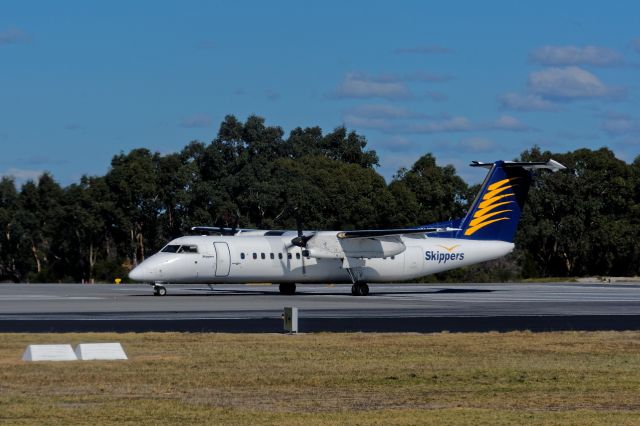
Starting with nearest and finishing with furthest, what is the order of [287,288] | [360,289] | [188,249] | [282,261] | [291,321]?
[291,321] → [188,249] → [282,261] → [360,289] → [287,288]

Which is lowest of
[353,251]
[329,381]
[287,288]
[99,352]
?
[329,381]

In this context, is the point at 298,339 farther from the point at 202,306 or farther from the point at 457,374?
the point at 202,306

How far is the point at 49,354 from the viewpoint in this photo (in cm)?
2067

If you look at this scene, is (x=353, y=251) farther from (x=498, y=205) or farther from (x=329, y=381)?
(x=329, y=381)

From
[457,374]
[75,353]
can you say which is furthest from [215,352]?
[457,374]

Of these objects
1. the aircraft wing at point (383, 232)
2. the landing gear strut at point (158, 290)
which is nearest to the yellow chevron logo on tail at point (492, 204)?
the aircraft wing at point (383, 232)

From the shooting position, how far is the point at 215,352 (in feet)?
74.2

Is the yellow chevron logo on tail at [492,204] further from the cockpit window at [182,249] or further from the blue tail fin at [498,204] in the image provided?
the cockpit window at [182,249]

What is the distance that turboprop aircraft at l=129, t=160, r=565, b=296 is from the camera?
160 feet

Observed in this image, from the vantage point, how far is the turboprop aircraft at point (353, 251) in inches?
1923

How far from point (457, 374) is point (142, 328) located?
11.3 meters

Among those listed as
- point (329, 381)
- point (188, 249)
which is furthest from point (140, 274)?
point (329, 381)

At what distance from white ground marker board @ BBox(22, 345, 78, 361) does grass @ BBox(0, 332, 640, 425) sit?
0.33 m

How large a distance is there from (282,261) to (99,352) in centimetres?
3010
